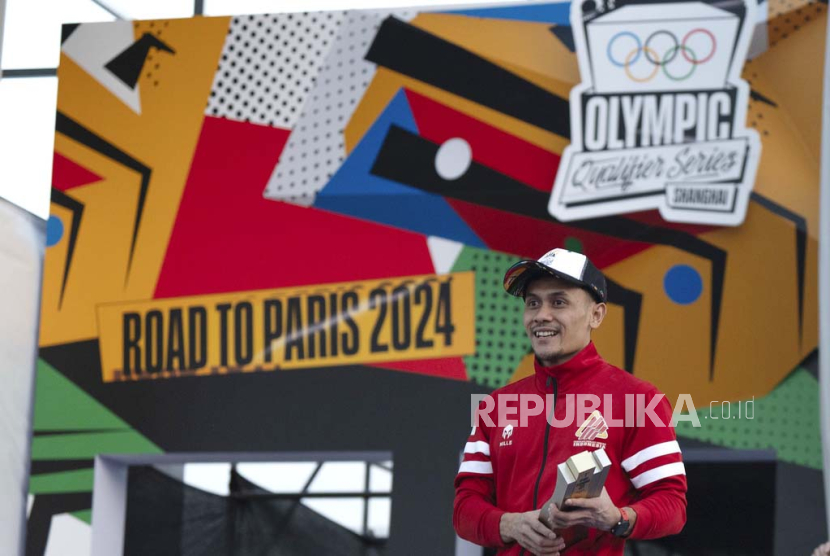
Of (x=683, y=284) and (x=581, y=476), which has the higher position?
(x=683, y=284)

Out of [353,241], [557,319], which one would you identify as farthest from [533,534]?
[353,241]

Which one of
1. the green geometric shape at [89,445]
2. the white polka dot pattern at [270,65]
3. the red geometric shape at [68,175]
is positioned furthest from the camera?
the red geometric shape at [68,175]

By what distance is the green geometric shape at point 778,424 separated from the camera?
4.98 m

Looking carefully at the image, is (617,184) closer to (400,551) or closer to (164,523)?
(400,551)

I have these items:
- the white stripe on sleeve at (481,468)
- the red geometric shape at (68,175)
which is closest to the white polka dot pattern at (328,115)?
the red geometric shape at (68,175)

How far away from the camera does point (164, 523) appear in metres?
6.92

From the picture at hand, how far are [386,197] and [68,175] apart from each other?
5.33ft

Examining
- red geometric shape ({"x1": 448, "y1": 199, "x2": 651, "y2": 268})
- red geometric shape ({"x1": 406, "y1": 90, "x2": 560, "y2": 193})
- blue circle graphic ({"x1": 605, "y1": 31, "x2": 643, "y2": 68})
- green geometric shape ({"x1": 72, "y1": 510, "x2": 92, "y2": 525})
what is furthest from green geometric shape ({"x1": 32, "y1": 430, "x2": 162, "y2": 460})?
blue circle graphic ({"x1": 605, "y1": 31, "x2": 643, "y2": 68})

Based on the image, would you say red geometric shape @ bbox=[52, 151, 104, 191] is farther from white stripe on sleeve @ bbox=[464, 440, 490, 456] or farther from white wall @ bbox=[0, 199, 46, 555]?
white stripe on sleeve @ bbox=[464, 440, 490, 456]

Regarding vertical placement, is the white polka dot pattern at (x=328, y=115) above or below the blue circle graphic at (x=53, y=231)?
above

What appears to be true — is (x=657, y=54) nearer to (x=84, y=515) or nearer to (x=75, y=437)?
(x=75, y=437)

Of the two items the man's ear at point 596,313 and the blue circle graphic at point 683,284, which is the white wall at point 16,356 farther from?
the man's ear at point 596,313

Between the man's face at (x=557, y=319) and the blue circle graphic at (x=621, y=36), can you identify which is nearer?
the man's face at (x=557, y=319)

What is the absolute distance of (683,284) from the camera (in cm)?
516
